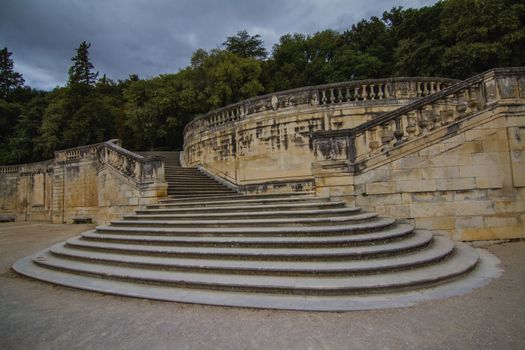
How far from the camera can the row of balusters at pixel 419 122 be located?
661cm

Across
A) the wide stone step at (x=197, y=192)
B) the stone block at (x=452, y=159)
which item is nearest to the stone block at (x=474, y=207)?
the stone block at (x=452, y=159)

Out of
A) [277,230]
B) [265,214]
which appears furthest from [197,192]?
[277,230]

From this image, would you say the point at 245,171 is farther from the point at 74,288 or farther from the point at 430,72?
the point at 430,72

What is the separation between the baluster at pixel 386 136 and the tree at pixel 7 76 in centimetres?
5135

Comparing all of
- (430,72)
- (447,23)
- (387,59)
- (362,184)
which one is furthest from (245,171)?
(387,59)

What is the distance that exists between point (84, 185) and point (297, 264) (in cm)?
1521

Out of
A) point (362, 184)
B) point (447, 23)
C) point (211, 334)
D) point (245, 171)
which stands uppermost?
point (447, 23)

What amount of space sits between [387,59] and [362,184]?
2724cm

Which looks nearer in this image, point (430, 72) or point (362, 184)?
point (362, 184)

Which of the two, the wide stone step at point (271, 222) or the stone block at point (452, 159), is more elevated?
the stone block at point (452, 159)

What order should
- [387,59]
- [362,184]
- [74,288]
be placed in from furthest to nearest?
[387,59], [362,184], [74,288]

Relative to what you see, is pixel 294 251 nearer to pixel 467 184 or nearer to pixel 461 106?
pixel 467 184

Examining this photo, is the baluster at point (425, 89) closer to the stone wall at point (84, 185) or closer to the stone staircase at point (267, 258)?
the stone staircase at point (267, 258)

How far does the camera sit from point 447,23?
20.8 m
